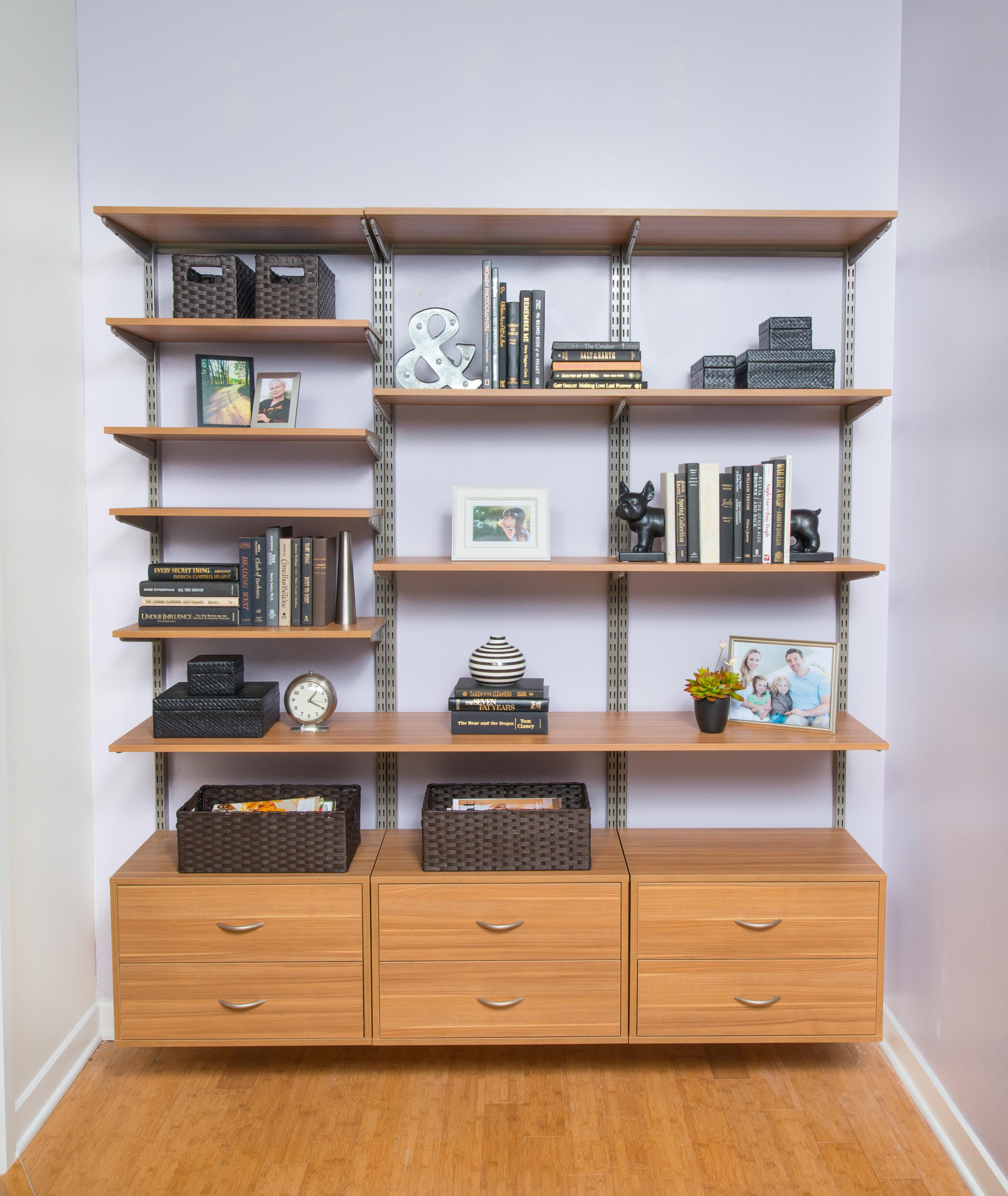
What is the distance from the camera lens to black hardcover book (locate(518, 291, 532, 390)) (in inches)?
82.3

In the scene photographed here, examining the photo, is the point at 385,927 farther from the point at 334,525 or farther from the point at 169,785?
the point at 334,525

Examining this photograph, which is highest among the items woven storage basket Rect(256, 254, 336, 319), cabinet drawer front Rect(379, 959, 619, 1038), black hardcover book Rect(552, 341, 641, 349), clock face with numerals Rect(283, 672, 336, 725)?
woven storage basket Rect(256, 254, 336, 319)

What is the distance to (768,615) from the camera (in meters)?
2.40

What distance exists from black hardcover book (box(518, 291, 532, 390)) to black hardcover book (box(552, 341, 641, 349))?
0.06 m

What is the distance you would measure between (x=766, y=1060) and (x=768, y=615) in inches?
48.0

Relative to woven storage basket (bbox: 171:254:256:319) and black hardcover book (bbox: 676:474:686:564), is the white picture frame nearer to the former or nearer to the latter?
black hardcover book (bbox: 676:474:686:564)

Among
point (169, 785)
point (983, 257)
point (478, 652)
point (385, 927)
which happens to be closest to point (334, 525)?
point (478, 652)

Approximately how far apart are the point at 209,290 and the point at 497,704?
128 centimetres

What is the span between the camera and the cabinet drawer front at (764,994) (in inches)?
82.4

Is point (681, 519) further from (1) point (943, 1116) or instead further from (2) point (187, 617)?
(1) point (943, 1116)

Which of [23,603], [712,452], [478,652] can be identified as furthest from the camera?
[712,452]

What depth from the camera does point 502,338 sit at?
6.92 feet

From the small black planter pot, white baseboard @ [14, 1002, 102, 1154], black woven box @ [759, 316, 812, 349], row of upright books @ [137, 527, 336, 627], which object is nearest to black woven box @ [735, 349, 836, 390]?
black woven box @ [759, 316, 812, 349]

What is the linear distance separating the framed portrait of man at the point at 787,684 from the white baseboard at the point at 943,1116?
2.87 feet
